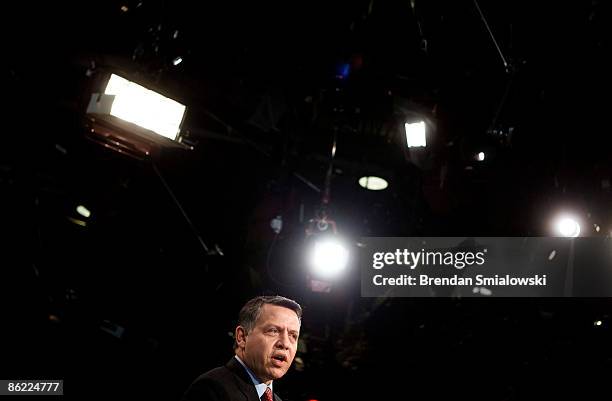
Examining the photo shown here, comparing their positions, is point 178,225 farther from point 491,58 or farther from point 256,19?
point 491,58

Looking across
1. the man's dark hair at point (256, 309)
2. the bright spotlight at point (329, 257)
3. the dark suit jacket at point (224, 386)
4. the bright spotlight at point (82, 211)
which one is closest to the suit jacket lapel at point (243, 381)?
the dark suit jacket at point (224, 386)

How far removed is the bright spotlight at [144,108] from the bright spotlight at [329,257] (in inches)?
140

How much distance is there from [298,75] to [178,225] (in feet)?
11.5

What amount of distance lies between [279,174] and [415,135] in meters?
3.25

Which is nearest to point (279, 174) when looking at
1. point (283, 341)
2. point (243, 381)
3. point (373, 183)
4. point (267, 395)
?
point (373, 183)

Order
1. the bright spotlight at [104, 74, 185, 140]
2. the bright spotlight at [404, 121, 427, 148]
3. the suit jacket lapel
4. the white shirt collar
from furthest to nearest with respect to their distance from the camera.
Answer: the bright spotlight at [404, 121, 427, 148]
the bright spotlight at [104, 74, 185, 140]
the white shirt collar
the suit jacket lapel

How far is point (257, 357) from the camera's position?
287cm

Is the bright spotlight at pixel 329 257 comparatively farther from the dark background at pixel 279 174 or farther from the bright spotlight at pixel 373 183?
the bright spotlight at pixel 373 183

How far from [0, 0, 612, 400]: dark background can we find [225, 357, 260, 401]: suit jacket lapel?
3.20 meters

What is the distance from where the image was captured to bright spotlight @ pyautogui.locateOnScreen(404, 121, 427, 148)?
609cm

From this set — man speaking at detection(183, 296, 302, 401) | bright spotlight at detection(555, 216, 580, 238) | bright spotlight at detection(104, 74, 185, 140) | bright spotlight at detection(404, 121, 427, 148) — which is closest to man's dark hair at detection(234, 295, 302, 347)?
man speaking at detection(183, 296, 302, 401)

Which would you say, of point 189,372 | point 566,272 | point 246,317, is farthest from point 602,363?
point 189,372

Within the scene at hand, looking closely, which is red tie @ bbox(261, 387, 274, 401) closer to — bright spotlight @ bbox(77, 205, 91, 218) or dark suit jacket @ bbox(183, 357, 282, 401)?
dark suit jacket @ bbox(183, 357, 282, 401)

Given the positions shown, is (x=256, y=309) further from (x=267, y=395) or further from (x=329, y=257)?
(x=329, y=257)
